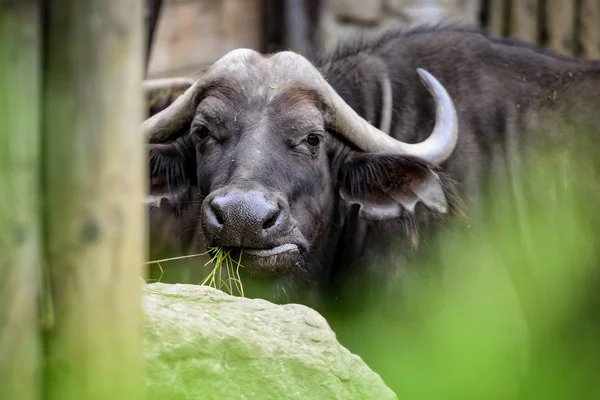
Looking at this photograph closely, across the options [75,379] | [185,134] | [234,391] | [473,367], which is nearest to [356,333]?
[473,367]

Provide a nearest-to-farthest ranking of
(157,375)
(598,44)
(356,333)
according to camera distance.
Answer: (157,375)
(356,333)
(598,44)

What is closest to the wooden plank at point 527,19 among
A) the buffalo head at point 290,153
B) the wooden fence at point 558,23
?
the wooden fence at point 558,23

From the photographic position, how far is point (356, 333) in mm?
6441

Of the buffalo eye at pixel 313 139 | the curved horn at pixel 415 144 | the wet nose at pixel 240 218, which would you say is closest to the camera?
the wet nose at pixel 240 218

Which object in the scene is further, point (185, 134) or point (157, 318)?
point (185, 134)

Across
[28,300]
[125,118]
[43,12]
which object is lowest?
[28,300]

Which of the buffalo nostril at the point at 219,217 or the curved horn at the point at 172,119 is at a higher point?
the curved horn at the point at 172,119

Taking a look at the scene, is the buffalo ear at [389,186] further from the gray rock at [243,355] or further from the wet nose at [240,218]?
the gray rock at [243,355]

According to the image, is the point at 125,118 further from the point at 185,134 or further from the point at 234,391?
the point at 185,134

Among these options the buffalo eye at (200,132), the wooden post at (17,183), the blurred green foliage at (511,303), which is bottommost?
the blurred green foliage at (511,303)

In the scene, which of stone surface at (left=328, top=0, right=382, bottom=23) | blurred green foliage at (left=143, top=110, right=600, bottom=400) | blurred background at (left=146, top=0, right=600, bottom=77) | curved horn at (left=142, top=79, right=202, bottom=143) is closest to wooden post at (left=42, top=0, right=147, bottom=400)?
curved horn at (left=142, top=79, right=202, bottom=143)

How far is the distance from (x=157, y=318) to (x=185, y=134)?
313 centimetres

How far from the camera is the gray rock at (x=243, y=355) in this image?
3.46 m

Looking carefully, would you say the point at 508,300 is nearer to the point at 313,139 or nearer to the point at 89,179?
the point at 313,139
